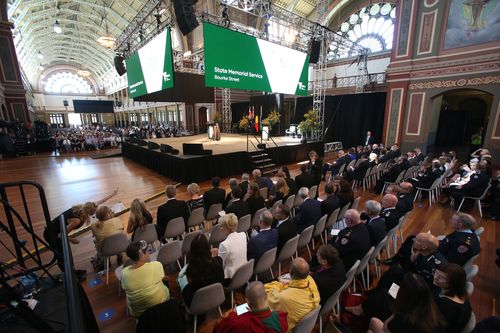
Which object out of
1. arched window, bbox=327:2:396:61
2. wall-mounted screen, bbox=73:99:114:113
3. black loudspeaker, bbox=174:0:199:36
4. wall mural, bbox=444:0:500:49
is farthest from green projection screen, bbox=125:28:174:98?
wall-mounted screen, bbox=73:99:114:113

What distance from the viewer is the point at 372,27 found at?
1575cm

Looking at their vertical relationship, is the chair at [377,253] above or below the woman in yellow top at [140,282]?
below

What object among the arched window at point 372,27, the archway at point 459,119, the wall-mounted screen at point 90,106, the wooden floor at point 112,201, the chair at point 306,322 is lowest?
the wooden floor at point 112,201

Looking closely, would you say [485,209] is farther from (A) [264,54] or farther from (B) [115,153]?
(B) [115,153]

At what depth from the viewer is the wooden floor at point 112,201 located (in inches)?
106

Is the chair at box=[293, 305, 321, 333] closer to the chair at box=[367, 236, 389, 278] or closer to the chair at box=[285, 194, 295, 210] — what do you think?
the chair at box=[367, 236, 389, 278]

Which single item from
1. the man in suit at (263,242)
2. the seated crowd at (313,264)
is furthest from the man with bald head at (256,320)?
the man in suit at (263,242)

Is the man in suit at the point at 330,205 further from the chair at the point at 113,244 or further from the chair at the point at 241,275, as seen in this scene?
the chair at the point at 113,244

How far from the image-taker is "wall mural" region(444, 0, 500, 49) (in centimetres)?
783

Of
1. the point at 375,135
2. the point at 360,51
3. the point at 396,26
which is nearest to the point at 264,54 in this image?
the point at 396,26

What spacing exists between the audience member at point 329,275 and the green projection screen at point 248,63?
5.79 metres

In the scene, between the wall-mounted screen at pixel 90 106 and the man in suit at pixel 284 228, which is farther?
the wall-mounted screen at pixel 90 106

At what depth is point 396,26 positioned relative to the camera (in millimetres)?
10062

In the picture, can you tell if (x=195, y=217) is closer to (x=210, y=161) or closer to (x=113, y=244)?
(x=113, y=244)
